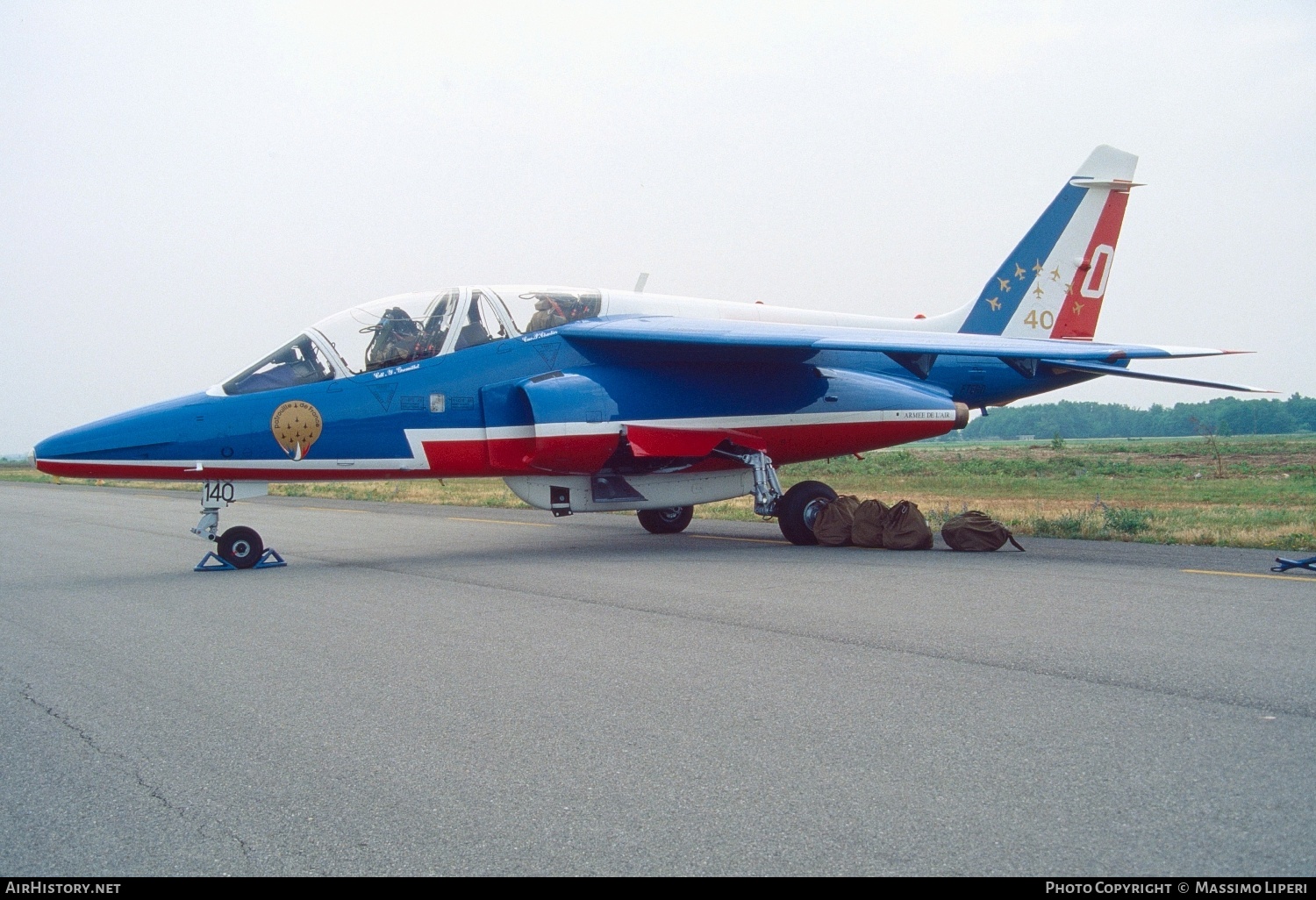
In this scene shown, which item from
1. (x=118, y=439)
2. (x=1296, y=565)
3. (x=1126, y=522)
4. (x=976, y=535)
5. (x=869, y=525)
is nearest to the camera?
(x=1296, y=565)

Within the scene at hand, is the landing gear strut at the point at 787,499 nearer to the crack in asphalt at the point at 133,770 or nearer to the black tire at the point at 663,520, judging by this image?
the black tire at the point at 663,520

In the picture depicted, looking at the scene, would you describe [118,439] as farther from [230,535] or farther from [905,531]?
[905,531]

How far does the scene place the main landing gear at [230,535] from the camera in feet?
33.8

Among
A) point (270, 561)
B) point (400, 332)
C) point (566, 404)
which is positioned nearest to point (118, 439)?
point (270, 561)

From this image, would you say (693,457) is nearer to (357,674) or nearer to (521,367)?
(521,367)

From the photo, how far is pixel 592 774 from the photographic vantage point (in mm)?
3582

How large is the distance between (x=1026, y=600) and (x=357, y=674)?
4.52 m

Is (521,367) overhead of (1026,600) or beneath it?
overhead

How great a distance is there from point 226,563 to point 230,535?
0.96 ft

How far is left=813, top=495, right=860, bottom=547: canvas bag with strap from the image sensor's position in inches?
455

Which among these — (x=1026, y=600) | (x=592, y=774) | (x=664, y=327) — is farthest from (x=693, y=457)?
(x=592, y=774)

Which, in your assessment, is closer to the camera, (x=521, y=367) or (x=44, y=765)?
(x=44, y=765)

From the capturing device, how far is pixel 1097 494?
23422 millimetres

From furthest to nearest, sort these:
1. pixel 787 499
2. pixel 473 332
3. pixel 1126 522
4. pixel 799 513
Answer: pixel 1126 522
pixel 787 499
pixel 799 513
pixel 473 332
